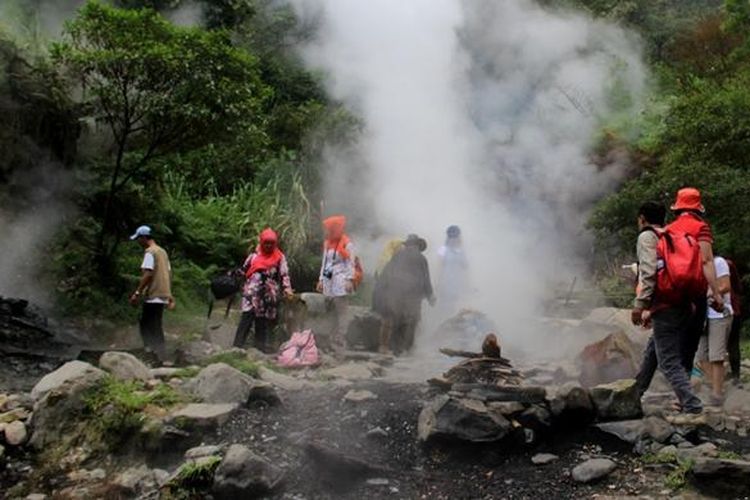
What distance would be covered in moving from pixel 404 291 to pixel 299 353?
61.0 inches

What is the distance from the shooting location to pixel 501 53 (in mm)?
15211

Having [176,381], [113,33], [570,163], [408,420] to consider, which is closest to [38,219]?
[113,33]

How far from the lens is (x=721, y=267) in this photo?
6031mm

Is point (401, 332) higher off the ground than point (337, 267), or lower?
lower

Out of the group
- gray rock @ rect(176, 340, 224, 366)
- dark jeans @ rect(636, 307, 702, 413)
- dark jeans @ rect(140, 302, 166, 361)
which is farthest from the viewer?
dark jeans @ rect(140, 302, 166, 361)

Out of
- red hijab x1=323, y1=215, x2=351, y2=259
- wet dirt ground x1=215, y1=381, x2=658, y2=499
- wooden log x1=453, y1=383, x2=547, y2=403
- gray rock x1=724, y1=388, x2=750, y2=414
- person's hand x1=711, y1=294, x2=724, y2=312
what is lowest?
wet dirt ground x1=215, y1=381, x2=658, y2=499

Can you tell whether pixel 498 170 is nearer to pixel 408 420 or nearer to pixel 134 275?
pixel 134 275

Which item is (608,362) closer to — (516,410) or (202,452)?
(516,410)

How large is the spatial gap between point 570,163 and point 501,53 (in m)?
2.77

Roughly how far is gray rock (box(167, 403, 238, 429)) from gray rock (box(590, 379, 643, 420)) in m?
2.43

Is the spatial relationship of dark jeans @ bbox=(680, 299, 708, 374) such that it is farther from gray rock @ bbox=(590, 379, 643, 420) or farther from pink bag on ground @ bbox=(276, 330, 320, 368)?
pink bag on ground @ bbox=(276, 330, 320, 368)

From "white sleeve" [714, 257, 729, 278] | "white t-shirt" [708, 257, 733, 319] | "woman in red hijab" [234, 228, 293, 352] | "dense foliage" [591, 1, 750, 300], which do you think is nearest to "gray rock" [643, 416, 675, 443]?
"white t-shirt" [708, 257, 733, 319]

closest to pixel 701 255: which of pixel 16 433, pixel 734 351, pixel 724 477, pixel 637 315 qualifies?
pixel 637 315

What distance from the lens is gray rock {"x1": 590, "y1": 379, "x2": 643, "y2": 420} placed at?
496 cm
